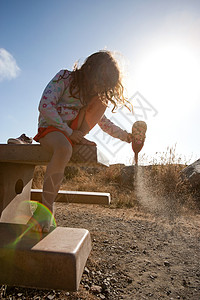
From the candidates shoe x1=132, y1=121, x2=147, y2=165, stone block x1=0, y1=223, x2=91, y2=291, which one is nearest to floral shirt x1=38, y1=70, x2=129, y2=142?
shoe x1=132, y1=121, x2=147, y2=165

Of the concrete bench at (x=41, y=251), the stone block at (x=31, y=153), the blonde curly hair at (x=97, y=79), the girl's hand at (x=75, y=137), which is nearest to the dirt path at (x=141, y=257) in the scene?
the concrete bench at (x=41, y=251)

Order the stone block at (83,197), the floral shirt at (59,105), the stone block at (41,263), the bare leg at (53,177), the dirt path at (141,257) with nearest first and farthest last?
the stone block at (41,263), the dirt path at (141,257), the bare leg at (53,177), the floral shirt at (59,105), the stone block at (83,197)

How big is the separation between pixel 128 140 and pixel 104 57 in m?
0.76

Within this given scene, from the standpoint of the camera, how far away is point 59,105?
188cm

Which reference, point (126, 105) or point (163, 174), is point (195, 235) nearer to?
point (126, 105)

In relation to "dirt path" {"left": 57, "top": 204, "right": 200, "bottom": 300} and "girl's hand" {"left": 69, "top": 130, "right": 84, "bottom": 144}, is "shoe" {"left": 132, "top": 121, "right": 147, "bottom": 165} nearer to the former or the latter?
"girl's hand" {"left": 69, "top": 130, "right": 84, "bottom": 144}

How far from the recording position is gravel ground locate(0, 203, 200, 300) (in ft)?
4.57

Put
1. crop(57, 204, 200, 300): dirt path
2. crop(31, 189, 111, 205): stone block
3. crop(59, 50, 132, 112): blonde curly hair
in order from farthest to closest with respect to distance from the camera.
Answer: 1. crop(31, 189, 111, 205): stone block
2. crop(59, 50, 132, 112): blonde curly hair
3. crop(57, 204, 200, 300): dirt path

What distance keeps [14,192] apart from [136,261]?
48.1 inches

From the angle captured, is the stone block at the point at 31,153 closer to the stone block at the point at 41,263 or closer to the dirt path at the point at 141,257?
the stone block at the point at 41,263

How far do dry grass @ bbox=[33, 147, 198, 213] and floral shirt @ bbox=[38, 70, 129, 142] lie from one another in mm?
1912

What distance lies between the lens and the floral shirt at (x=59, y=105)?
172 cm

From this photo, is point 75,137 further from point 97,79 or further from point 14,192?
point 14,192

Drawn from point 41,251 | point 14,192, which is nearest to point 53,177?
point 41,251
